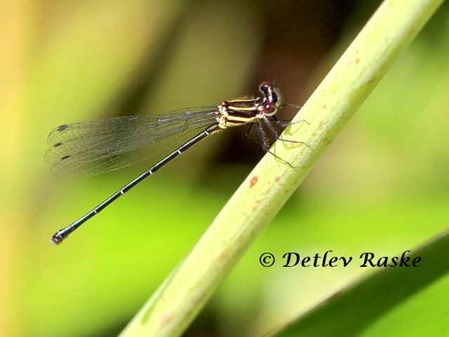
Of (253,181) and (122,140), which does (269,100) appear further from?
(253,181)

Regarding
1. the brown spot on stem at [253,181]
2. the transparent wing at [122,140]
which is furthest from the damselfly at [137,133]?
the brown spot on stem at [253,181]

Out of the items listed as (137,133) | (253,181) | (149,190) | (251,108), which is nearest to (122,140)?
(137,133)

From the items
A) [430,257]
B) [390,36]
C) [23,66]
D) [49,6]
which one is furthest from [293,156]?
[49,6]

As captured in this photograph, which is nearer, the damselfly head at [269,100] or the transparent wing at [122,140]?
the damselfly head at [269,100]

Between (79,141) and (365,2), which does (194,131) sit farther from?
(365,2)

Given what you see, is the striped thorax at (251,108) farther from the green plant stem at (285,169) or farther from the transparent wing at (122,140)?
the green plant stem at (285,169)

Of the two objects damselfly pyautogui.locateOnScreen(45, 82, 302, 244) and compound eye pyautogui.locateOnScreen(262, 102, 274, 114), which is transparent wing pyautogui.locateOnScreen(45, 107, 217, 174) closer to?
damselfly pyautogui.locateOnScreen(45, 82, 302, 244)

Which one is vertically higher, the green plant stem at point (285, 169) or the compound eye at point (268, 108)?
the compound eye at point (268, 108)
